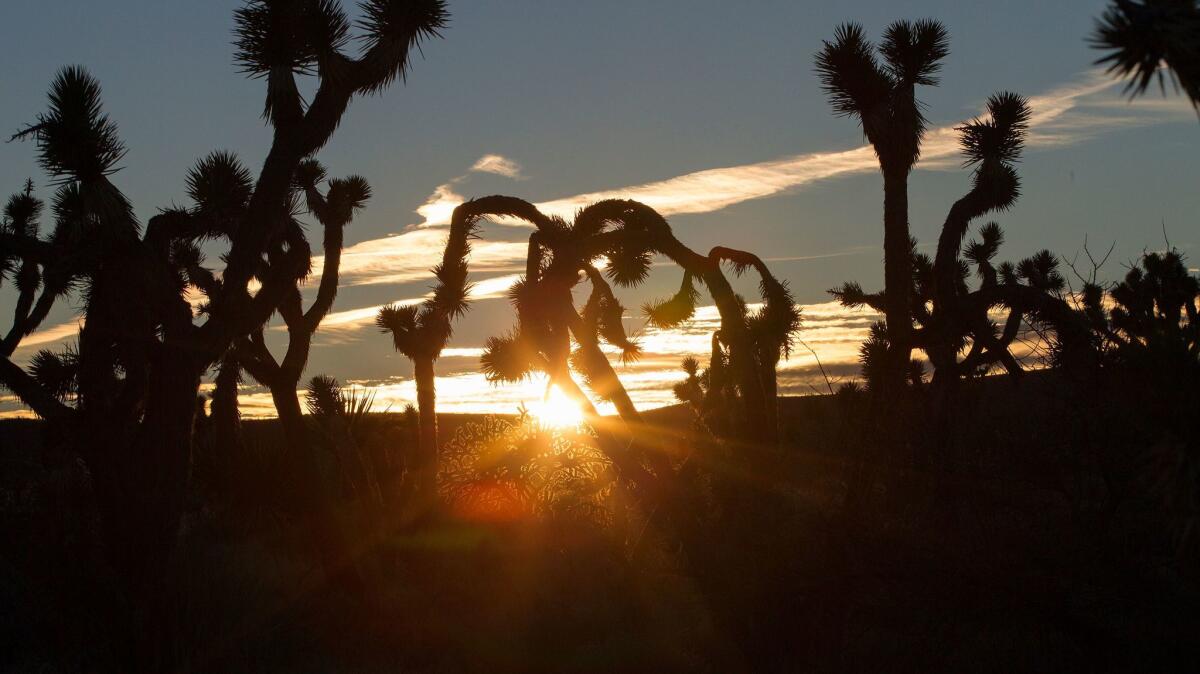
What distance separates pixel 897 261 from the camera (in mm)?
13672

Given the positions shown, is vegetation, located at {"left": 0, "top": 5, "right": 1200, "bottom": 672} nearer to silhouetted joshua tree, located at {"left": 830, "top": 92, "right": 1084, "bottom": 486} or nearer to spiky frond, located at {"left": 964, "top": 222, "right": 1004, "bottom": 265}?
silhouetted joshua tree, located at {"left": 830, "top": 92, "right": 1084, "bottom": 486}

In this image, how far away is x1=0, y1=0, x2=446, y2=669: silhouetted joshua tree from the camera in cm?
882

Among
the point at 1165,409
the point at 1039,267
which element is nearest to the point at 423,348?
the point at 1165,409

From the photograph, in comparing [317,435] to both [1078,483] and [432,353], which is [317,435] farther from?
[1078,483]

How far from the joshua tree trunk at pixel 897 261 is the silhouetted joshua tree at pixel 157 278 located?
285 inches

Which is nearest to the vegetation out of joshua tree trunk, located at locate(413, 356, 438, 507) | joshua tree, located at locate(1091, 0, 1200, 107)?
→ joshua tree, located at locate(1091, 0, 1200, 107)

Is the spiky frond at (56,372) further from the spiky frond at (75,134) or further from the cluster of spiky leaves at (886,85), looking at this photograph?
the cluster of spiky leaves at (886,85)

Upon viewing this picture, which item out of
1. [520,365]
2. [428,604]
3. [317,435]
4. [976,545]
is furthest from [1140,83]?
[317,435]

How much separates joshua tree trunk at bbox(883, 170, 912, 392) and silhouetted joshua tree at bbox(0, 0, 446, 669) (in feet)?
23.8

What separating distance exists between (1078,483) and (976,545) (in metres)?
1.24

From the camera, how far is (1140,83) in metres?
4.37

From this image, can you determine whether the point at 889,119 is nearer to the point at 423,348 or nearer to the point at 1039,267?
the point at 423,348

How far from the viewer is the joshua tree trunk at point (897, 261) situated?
1270 cm

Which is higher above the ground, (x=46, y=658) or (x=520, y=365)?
(x=520, y=365)
